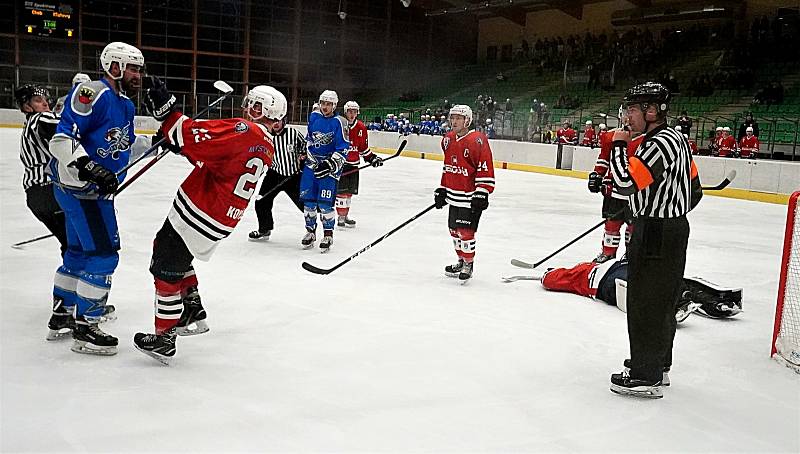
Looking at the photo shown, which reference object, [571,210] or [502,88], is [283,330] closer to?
[571,210]

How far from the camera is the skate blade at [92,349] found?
297 cm

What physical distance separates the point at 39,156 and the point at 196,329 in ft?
3.81

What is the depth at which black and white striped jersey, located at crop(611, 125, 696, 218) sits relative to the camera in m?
2.61

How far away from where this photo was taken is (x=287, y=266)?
5062 millimetres

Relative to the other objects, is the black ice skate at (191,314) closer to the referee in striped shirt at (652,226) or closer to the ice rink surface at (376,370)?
the ice rink surface at (376,370)

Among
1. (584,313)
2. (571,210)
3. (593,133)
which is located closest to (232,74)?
(593,133)

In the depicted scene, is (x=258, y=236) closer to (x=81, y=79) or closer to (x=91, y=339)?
(x=81, y=79)

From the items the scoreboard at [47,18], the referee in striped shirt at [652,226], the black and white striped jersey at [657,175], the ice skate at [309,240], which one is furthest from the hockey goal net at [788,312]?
the scoreboard at [47,18]

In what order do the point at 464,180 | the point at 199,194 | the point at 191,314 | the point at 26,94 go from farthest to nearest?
1. the point at 464,180
2. the point at 26,94
3. the point at 191,314
4. the point at 199,194

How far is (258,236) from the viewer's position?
6051 millimetres

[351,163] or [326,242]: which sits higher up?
A: [351,163]

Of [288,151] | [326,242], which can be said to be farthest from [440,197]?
[288,151]

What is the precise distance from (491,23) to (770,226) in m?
21.0

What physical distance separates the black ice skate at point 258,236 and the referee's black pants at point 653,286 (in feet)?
12.7
